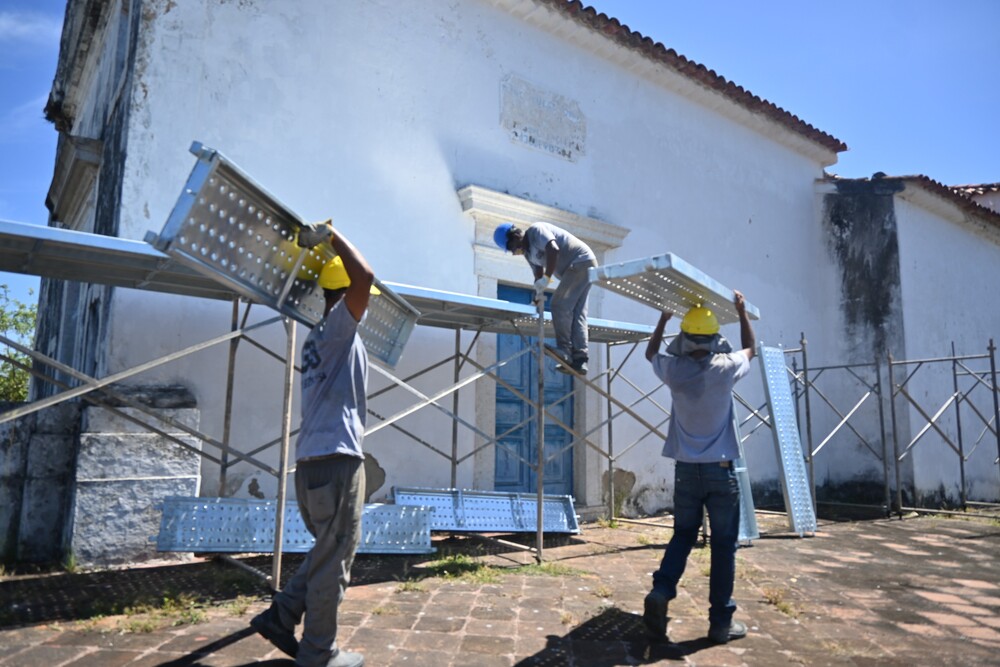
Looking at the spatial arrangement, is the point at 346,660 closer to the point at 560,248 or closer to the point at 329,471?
the point at 329,471

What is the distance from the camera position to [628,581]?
477cm

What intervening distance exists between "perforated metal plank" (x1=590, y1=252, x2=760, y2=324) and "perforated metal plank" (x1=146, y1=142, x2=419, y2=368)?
1.28m

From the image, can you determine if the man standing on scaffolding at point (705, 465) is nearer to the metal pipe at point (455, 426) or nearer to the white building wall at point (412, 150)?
the metal pipe at point (455, 426)

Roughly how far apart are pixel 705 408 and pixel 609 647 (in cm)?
125

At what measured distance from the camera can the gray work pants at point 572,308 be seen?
516 centimetres

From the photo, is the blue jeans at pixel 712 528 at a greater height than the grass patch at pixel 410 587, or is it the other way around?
the blue jeans at pixel 712 528

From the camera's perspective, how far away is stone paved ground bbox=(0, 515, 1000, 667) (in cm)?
319

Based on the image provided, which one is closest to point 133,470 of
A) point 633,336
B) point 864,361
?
point 633,336

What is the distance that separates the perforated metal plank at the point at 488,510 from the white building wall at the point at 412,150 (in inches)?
23.5

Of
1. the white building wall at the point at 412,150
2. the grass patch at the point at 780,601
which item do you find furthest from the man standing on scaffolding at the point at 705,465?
the white building wall at the point at 412,150

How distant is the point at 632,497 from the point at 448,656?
17.5 feet

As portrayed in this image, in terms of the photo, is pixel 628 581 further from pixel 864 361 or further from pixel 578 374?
pixel 864 361

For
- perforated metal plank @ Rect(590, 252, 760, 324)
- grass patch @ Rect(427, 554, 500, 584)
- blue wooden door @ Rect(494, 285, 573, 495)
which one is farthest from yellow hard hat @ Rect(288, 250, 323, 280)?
blue wooden door @ Rect(494, 285, 573, 495)

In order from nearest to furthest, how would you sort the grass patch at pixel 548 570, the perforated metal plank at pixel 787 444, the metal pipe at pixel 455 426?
the grass patch at pixel 548 570, the metal pipe at pixel 455 426, the perforated metal plank at pixel 787 444
